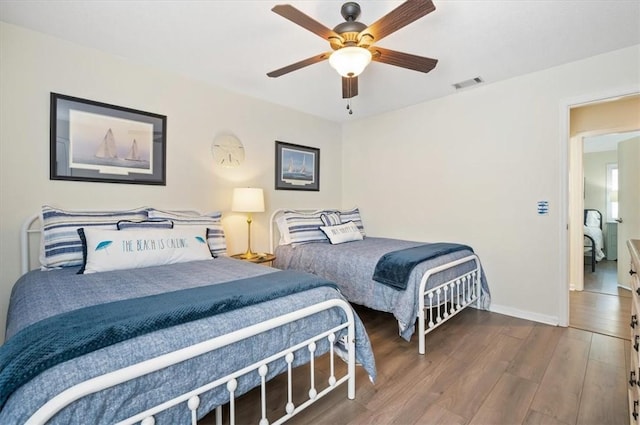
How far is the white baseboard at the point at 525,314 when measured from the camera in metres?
2.78

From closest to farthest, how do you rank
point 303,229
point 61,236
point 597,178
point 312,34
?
point 61,236, point 312,34, point 303,229, point 597,178

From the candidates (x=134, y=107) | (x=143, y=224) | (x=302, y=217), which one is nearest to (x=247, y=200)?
(x=302, y=217)

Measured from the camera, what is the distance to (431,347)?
236 centimetres

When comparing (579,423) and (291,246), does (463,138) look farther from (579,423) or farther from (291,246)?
(579,423)

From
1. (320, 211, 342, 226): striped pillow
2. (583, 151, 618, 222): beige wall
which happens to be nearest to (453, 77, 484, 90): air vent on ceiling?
(320, 211, 342, 226): striped pillow

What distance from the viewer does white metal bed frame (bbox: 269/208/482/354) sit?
2260 mm

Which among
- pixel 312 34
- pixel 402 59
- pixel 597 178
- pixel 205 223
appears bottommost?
pixel 205 223

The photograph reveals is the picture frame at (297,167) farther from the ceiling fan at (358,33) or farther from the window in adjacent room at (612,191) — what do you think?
the window in adjacent room at (612,191)

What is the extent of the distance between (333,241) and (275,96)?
1764 millimetres

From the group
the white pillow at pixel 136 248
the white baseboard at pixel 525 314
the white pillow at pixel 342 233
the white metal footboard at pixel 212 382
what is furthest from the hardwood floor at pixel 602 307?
the white pillow at pixel 136 248

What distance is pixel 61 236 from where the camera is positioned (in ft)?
6.61

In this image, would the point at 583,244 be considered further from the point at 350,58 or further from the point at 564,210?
the point at 350,58

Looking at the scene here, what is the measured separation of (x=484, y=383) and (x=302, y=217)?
2.28 m

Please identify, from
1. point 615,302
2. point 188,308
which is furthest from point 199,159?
point 615,302
